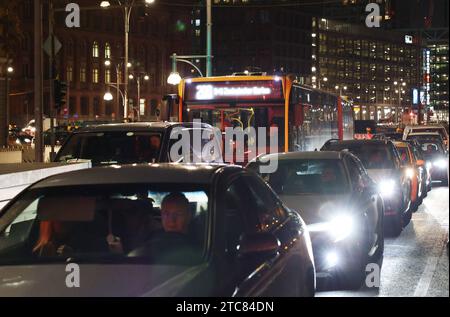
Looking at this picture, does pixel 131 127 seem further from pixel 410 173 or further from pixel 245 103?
pixel 245 103

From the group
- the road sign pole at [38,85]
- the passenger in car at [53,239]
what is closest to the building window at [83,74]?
the road sign pole at [38,85]

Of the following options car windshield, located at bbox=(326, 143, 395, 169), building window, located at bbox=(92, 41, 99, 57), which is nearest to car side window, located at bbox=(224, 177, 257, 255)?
car windshield, located at bbox=(326, 143, 395, 169)

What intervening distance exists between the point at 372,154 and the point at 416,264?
4.82 m

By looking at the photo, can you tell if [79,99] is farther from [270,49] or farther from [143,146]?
[143,146]

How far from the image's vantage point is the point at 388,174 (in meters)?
14.6

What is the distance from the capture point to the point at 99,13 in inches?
3696

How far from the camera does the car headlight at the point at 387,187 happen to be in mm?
14234

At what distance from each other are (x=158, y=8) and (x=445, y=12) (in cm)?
9709

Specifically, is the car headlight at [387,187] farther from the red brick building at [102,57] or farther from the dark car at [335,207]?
the red brick building at [102,57]

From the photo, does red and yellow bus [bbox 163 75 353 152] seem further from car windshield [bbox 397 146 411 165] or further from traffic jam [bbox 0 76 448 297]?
traffic jam [bbox 0 76 448 297]

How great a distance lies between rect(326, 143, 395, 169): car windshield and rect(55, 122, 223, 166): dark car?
129 inches

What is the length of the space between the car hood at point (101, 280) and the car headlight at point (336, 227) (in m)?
4.56

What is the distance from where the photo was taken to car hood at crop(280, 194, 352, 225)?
9.20 m
